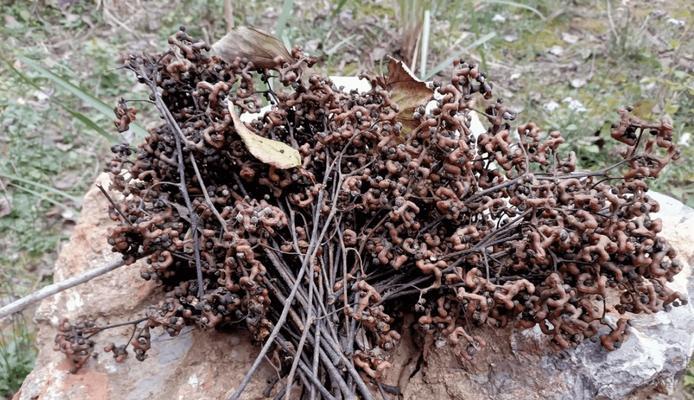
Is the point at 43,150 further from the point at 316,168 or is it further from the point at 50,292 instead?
the point at 316,168

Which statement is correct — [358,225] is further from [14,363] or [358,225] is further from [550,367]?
[14,363]

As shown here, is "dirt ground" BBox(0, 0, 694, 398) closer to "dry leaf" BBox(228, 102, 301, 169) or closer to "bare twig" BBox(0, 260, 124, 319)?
"bare twig" BBox(0, 260, 124, 319)

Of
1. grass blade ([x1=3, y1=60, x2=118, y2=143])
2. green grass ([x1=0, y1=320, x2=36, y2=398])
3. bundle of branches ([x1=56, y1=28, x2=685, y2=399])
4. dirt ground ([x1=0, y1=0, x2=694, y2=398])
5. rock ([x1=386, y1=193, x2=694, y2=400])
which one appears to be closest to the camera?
bundle of branches ([x1=56, y1=28, x2=685, y2=399])

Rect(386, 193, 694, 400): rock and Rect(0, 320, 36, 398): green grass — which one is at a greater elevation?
Rect(386, 193, 694, 400): rock

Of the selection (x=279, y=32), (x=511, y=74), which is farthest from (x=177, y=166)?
(x=511, y=74)

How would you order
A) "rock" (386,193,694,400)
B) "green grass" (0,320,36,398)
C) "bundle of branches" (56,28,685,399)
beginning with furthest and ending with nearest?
"green grass" (0,320,36,398) → "rock" (386,193,694,400) → "bundle of branches" (56,28,685,399)

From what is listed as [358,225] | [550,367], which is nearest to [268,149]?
[358,225]

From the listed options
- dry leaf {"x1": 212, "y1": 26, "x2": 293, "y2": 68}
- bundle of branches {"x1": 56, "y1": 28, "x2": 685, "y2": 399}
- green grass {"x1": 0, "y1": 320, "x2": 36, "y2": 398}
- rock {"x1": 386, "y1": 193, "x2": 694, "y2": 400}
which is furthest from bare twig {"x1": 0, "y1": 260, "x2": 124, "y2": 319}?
green grass {"x1": 0, "y1": 320, "x2": 36, "y2": 398}
